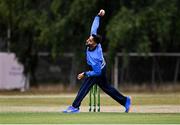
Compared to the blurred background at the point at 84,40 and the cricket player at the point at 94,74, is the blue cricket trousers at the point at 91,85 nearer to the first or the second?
the cricket player at the point at 94,74

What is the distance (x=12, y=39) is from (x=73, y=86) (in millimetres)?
4530

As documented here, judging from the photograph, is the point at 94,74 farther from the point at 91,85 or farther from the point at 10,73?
the point at 10,73

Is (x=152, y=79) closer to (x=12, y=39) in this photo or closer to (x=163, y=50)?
(x=163, y=50)

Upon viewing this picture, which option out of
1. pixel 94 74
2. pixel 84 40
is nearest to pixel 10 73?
pixel 84 40

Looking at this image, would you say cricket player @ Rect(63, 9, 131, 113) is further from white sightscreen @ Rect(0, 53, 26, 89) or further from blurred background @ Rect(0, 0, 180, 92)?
white sightscreen @ Rect(0, 53, 26, 89)

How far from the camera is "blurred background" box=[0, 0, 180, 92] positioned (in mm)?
40906

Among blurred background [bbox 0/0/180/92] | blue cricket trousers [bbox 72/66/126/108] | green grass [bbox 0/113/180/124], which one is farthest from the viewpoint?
blurred background [bbox 0/0/180/92]

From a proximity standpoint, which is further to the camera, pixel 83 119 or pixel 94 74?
pixel 94 74

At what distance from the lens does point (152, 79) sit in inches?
1806

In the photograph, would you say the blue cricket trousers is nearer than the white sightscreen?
Yes

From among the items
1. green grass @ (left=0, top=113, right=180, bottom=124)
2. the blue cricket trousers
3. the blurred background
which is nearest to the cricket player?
the blue cricket trousers

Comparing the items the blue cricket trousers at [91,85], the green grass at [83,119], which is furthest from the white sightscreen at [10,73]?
the green grass at [83,119]

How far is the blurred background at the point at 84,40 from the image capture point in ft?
134

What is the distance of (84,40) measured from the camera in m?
42.8
